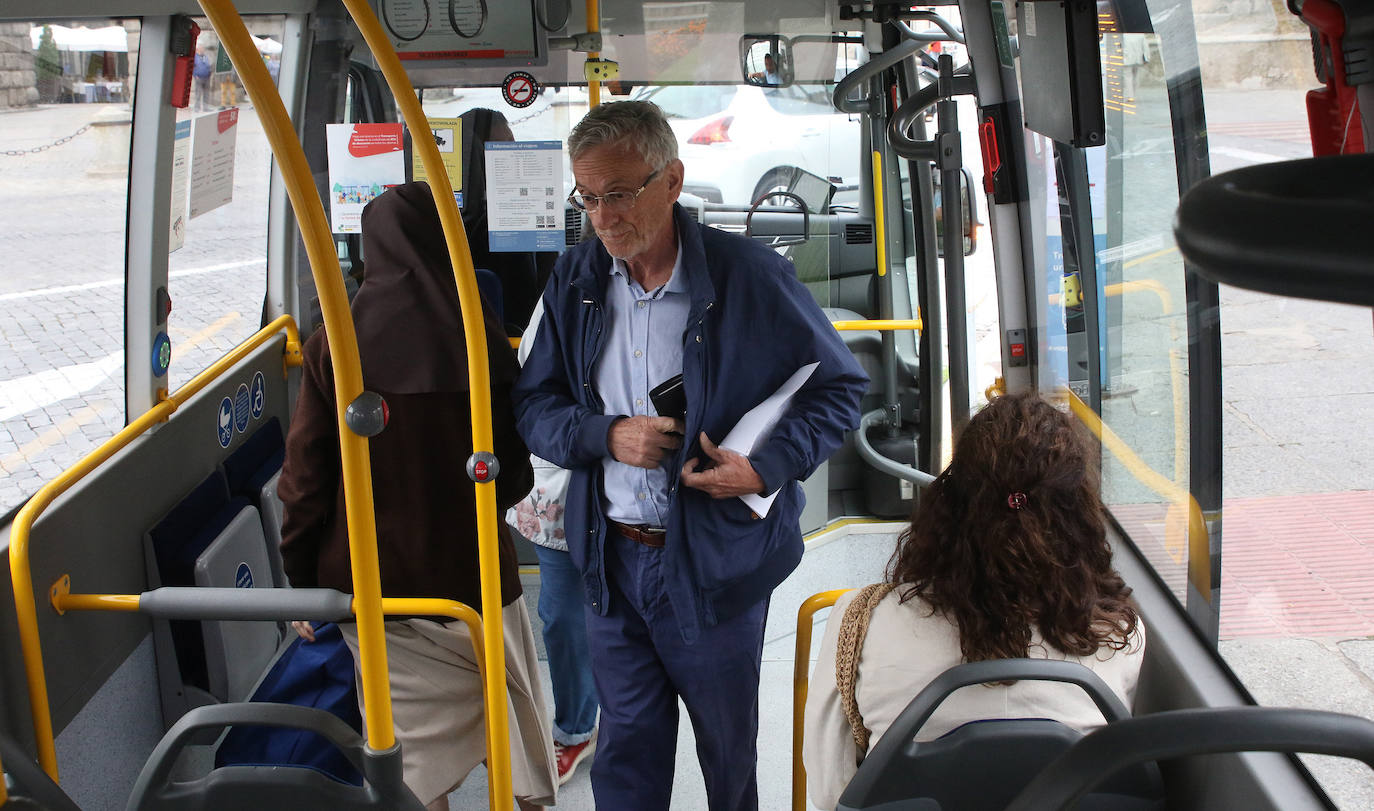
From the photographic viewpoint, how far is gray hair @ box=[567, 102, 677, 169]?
7.50 ft

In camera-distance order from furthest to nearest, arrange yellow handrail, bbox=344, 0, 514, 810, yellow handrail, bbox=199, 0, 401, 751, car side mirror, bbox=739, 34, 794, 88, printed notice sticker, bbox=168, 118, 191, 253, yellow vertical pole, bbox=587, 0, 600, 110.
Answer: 1. car side mirror, bbox=739, 34, 794, 88
2. yellow vertical pole, bbox=587, 0, 600, 110
3. printed notice sticker, bbox=168, 118, 191, 253
4. yellow handrail, bbox=344, 0, 514, 810
5. yellow handrail, bbox=199, 0, 401, 751

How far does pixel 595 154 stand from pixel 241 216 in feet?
7.30

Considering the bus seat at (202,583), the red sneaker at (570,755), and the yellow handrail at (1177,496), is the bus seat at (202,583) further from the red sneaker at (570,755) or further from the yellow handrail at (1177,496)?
the yellow handrail at (1177,496)

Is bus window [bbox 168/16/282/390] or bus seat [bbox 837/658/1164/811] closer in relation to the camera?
bus seat [bbox 837/658/1164/811]

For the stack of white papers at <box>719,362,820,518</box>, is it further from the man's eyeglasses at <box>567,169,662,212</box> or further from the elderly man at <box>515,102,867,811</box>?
the man's eyeglasses at <box>567,169,662,212</box>

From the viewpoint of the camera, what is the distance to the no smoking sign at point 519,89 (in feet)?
13.1

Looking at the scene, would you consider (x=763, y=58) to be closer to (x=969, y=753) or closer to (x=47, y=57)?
(x=47, y=57)

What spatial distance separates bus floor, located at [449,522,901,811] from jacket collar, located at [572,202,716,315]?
5.00 feet

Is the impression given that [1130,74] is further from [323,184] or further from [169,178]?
[323,184]

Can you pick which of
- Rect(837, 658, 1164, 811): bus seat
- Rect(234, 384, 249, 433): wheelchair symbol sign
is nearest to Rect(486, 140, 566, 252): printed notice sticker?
Rect(234, 384, 249, 433): wheelchair symbol sign

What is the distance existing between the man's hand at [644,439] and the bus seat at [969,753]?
0.77 meters

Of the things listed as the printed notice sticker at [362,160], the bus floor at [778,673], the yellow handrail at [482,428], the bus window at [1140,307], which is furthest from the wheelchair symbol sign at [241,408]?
the bus window at [1140,307]

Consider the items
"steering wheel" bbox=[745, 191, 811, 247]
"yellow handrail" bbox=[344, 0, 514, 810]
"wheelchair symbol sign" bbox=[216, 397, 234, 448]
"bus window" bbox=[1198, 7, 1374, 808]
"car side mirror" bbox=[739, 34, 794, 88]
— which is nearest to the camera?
"bus window" bbox=[1198, 7, 1374, 808]

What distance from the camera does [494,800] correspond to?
2.36 metres
